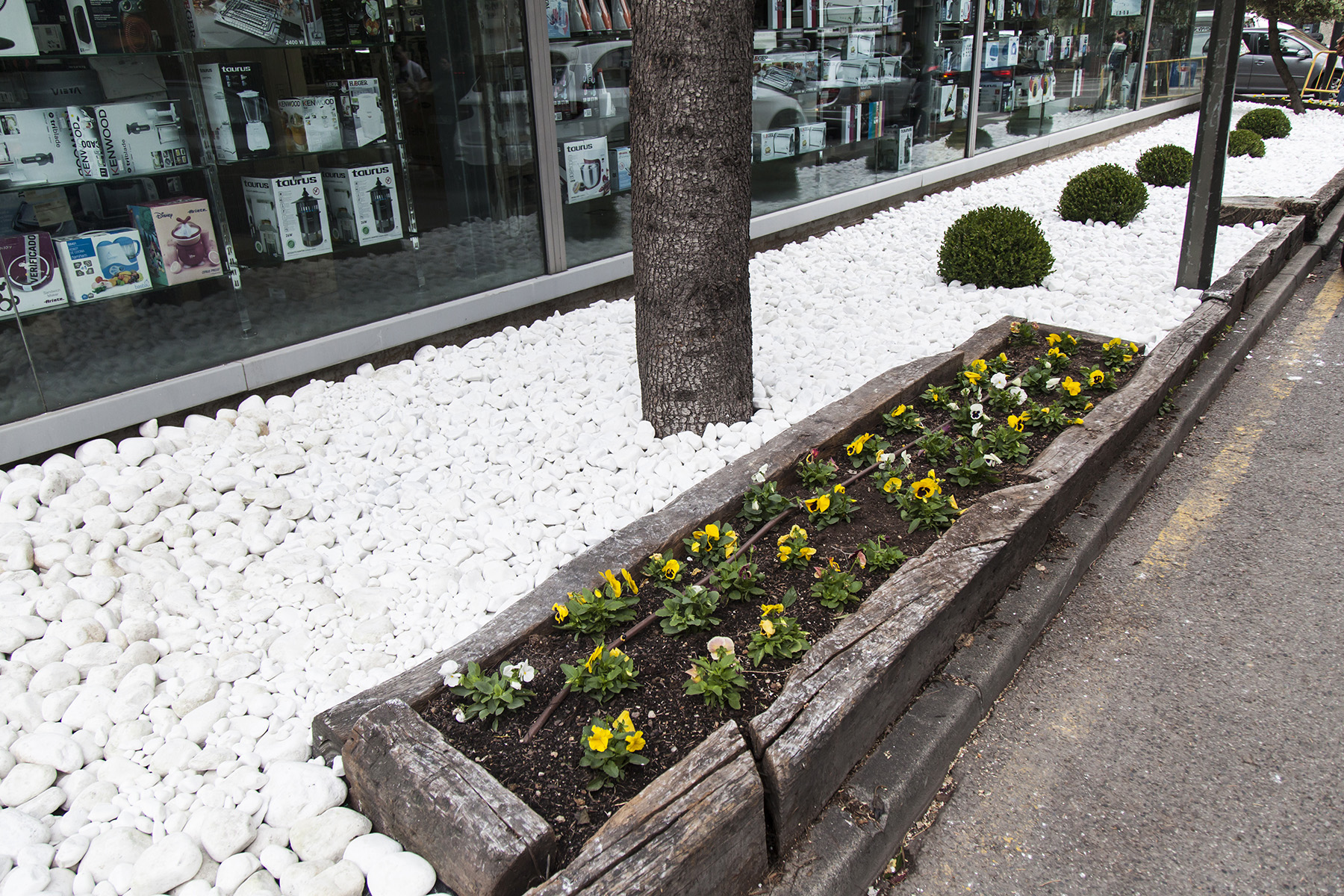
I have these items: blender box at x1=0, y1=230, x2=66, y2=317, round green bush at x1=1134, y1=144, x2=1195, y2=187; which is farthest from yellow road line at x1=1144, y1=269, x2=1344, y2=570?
blender box at x1=0, y1=230, x2=66, y2=317

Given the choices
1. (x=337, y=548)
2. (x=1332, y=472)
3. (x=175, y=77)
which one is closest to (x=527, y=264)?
(x=175, y=77)

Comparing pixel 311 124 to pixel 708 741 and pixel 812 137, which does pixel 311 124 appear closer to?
pixel 708 741

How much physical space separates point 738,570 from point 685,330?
4.24 ft

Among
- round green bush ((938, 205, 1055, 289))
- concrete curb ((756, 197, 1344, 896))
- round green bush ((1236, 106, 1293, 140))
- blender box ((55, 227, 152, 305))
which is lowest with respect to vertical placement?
concrete curb ((756, 197, 1344, 896))

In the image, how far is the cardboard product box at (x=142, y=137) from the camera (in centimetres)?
402

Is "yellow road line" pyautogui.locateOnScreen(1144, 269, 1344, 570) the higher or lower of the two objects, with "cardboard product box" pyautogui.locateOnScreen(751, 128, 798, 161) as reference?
lower

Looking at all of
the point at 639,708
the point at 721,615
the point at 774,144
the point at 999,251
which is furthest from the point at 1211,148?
the point at 639,708

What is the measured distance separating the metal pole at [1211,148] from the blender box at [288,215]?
5.11 meters

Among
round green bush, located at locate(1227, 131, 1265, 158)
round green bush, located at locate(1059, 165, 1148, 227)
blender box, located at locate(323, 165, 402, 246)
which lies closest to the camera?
blender box, located at locate(323, 165, 402, 246)

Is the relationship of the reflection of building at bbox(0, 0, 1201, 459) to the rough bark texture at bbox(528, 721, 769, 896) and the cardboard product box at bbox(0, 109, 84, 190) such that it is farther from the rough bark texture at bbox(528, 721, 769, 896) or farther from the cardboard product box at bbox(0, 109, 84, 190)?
the rough bark texture at bbox(528, 721, 769, 896)

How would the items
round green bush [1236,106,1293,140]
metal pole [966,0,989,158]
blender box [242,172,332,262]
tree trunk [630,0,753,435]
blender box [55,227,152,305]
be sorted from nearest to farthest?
tree trunk [630,0,753,435], blender box [55,227,152,305], blender box [242,172,332,262], metal pole [966,0,989,158], round green bush [1236,106,1293,140]

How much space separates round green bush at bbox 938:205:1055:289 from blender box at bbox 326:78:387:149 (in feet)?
12.3

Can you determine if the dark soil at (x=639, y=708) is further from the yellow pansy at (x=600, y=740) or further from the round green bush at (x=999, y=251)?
the round green bush at (x=999, y=251)

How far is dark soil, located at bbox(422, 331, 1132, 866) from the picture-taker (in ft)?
6.84
